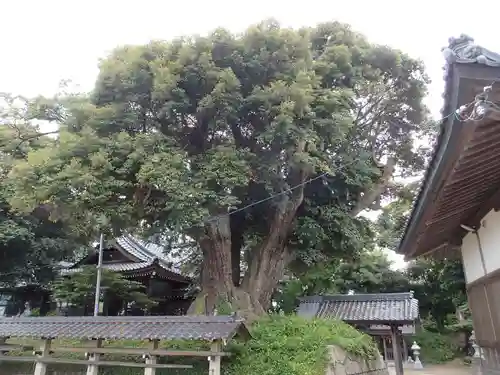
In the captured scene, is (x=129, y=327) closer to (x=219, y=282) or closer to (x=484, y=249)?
(x=219, y=282)

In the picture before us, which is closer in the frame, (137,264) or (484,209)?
(484,209)

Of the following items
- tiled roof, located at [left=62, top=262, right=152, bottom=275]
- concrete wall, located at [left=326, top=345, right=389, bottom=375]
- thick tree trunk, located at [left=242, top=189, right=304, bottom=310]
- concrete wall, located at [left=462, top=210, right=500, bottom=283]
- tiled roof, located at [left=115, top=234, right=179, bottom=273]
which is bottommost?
concrete wall, located at [left=326, top=345, right=389, bottom=375]

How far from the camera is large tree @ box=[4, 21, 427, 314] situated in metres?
11.0

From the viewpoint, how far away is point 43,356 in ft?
35.2

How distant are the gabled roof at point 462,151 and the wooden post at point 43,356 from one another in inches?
378

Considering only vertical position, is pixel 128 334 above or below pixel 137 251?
below

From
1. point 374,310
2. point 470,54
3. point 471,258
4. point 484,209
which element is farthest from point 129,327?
point 374,310

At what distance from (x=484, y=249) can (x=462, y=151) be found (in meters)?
3.09

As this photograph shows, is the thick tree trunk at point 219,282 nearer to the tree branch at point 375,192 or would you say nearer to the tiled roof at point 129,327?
the tiled roof at point 129,327

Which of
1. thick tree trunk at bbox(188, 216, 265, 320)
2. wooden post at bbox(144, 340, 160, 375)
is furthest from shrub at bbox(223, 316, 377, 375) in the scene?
wooden post at bbox(144, 340, 160, 375)

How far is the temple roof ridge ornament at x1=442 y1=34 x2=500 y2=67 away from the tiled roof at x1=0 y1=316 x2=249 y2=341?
755 cm

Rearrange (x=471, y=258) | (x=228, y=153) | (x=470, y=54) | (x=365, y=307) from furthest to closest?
(x=365, y=307)
(x=228, y=153)
(x=471, y=258)
(x=470, y=54)

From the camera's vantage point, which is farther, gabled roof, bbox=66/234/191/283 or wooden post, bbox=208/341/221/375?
gabled roof, bbox=66/234/191/283

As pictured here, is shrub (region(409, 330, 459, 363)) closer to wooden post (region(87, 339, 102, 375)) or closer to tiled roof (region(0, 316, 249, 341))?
tiled roof (region(0, 316, 249, 341))
